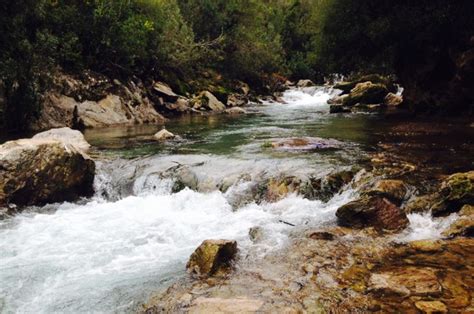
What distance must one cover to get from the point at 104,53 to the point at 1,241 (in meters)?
21.5

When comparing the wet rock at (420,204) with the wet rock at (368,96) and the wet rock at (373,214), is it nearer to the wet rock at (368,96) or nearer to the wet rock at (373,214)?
the wet rock at (373,214)

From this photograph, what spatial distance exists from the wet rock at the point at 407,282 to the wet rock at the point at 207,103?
2787 centimetres

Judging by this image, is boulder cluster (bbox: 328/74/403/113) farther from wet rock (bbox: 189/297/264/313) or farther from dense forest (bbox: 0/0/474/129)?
wet rock (bbox: 189/297/264/313)

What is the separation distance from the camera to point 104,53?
93.4 ft

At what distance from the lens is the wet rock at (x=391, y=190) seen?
966cm

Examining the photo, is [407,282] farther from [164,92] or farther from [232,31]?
[232,31]

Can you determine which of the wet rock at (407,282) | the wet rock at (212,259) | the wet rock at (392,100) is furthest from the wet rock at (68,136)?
the wet rock at (392,100)

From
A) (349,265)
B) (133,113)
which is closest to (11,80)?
(133,113)

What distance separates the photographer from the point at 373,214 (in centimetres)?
880

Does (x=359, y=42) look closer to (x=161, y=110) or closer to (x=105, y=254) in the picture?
(x=161, y=110)

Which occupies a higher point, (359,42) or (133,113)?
(359,42)

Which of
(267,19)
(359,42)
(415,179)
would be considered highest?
(267,19)

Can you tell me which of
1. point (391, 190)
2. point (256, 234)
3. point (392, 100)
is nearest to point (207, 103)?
point (392, 100)

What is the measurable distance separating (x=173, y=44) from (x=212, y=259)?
28569 millimetres
